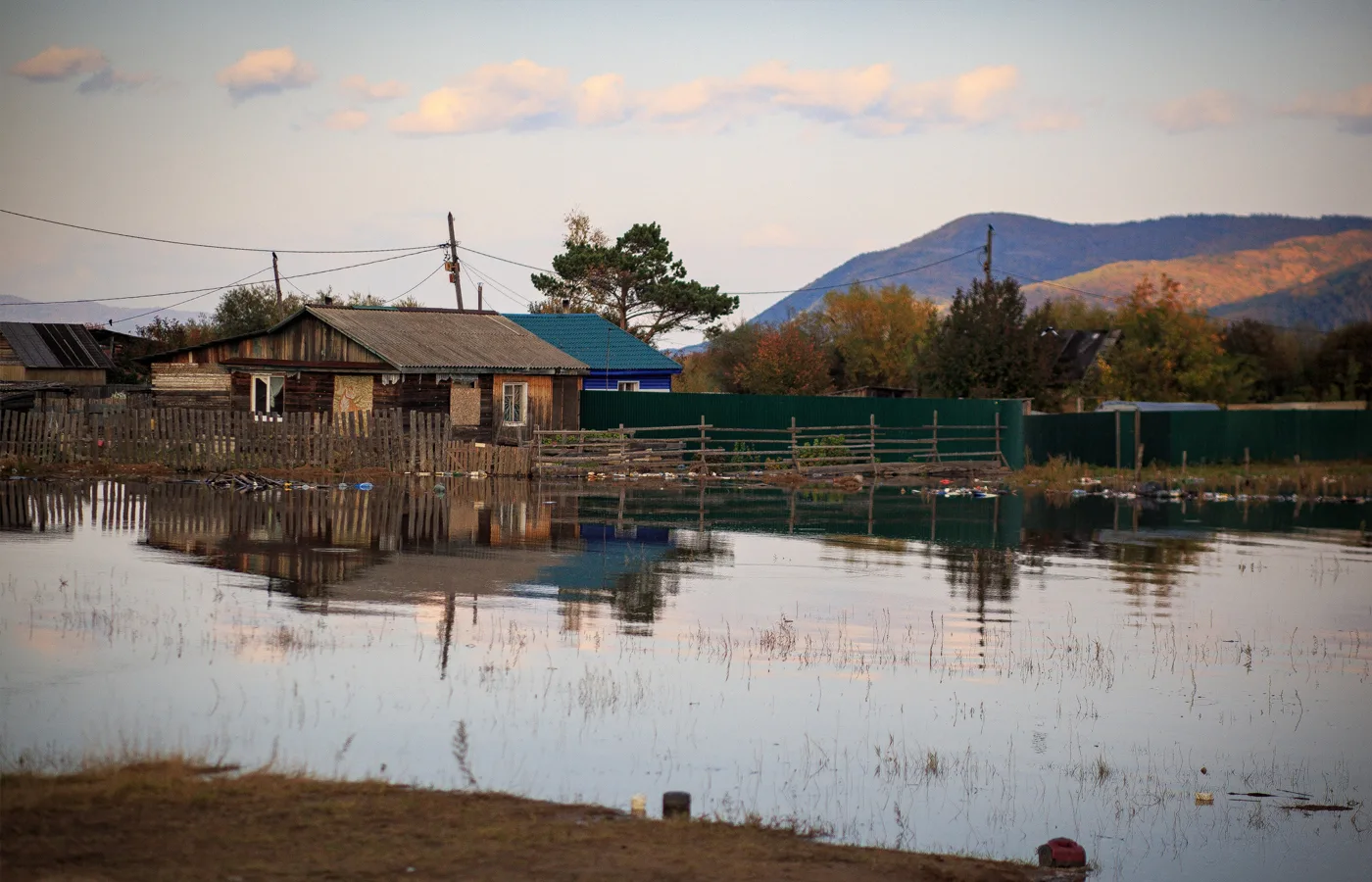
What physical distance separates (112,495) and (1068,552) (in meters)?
19.3

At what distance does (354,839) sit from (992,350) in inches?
1902

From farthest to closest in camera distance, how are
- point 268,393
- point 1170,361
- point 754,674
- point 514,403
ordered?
point 1170,361 → point 514,403 → point 268,393 → point 754,674


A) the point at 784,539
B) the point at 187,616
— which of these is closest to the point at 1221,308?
the point at 784,539

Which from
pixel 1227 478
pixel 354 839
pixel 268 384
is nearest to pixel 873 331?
pixel 1227 478

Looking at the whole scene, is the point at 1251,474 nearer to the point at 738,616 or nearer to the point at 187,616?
the point at 738,616

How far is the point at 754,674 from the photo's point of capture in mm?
12930

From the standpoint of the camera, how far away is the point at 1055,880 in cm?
777

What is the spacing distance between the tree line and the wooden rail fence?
25.3 feet

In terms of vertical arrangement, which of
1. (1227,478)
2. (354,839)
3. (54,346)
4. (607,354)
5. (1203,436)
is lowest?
(354,839)

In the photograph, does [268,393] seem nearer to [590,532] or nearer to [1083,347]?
[590,532]

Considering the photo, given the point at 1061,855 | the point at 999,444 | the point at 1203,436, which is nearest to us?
the point at 1061,855

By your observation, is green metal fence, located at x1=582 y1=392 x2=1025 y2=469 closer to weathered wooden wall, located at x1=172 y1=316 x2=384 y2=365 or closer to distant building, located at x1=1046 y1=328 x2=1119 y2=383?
weathered wooden wall, located at x1=172 y1=316 x2=384 y2=365

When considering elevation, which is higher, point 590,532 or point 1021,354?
point 1021,354

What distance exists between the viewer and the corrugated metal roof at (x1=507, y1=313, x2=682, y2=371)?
56219 millimetres
